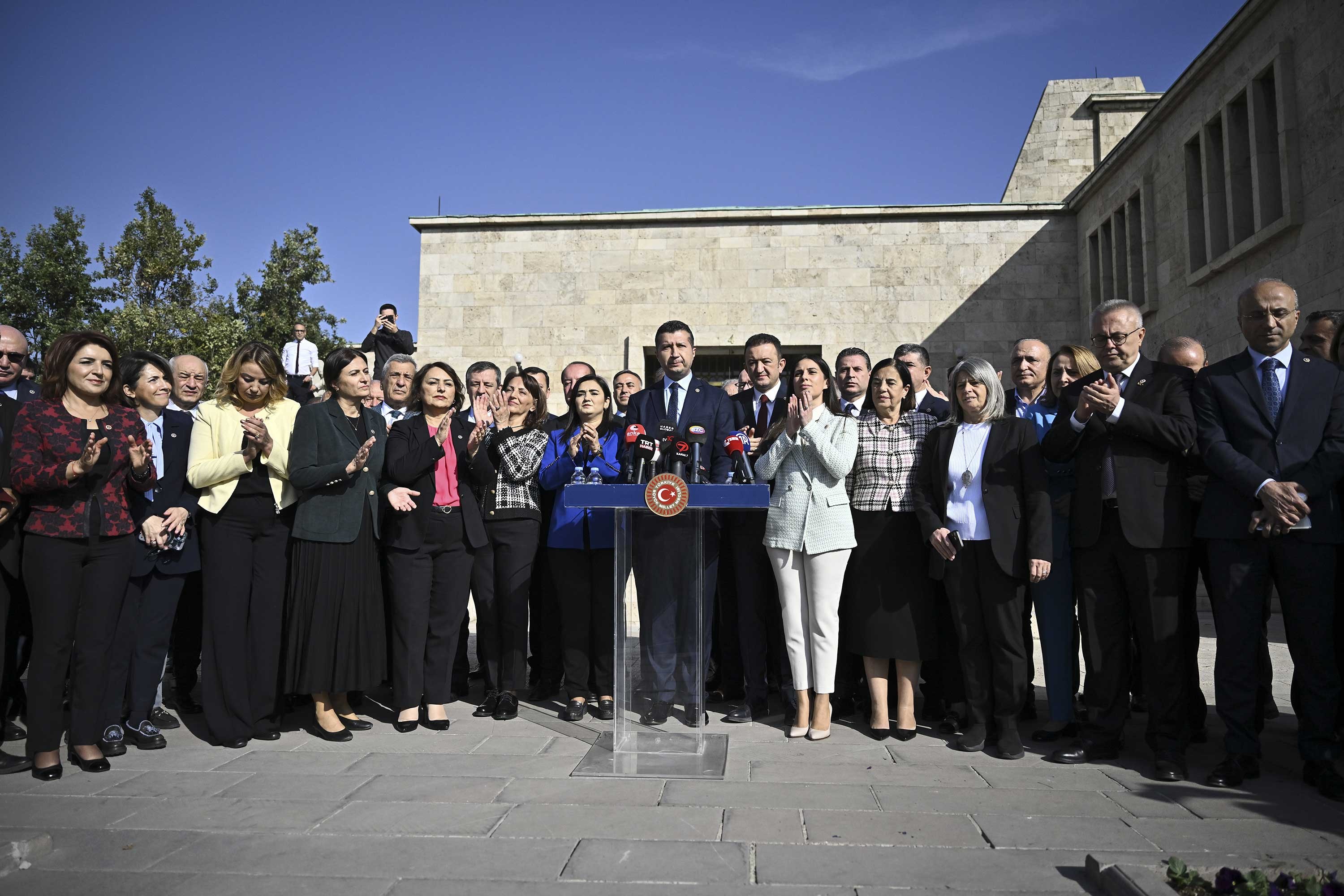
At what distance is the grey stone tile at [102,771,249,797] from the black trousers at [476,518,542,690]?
5.92 ft

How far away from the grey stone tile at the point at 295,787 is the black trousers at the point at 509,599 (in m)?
1.63

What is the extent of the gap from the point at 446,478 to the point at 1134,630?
13.2 feet

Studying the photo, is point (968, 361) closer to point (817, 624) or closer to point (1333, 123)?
point (817, 624)

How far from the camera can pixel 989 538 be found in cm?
477

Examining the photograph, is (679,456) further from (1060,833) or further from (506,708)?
(1060,833)

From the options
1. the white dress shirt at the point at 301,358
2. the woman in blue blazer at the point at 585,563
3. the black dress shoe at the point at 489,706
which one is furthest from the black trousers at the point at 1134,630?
the white dress shirt at the point at 301,358

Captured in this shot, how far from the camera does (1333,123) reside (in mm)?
10852

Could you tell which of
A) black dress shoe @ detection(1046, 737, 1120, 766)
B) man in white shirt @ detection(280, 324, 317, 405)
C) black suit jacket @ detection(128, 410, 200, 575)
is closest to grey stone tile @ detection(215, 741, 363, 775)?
black suit jacket @ detection(128, 410, 200, 575)

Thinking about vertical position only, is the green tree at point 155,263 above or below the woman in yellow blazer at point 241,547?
above

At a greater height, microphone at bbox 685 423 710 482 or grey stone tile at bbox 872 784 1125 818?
microphone at bbox 685 423 710 482

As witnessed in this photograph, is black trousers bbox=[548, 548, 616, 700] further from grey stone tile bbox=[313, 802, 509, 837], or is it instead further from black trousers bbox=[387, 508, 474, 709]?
grey stone tile bbox=[313, 802, 509, 837]

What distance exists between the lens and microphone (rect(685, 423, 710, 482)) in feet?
15.1

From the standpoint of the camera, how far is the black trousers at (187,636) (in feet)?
18.8

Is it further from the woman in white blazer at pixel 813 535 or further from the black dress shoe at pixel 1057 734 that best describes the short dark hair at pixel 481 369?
the black dress shoe at pixel 1057 734
